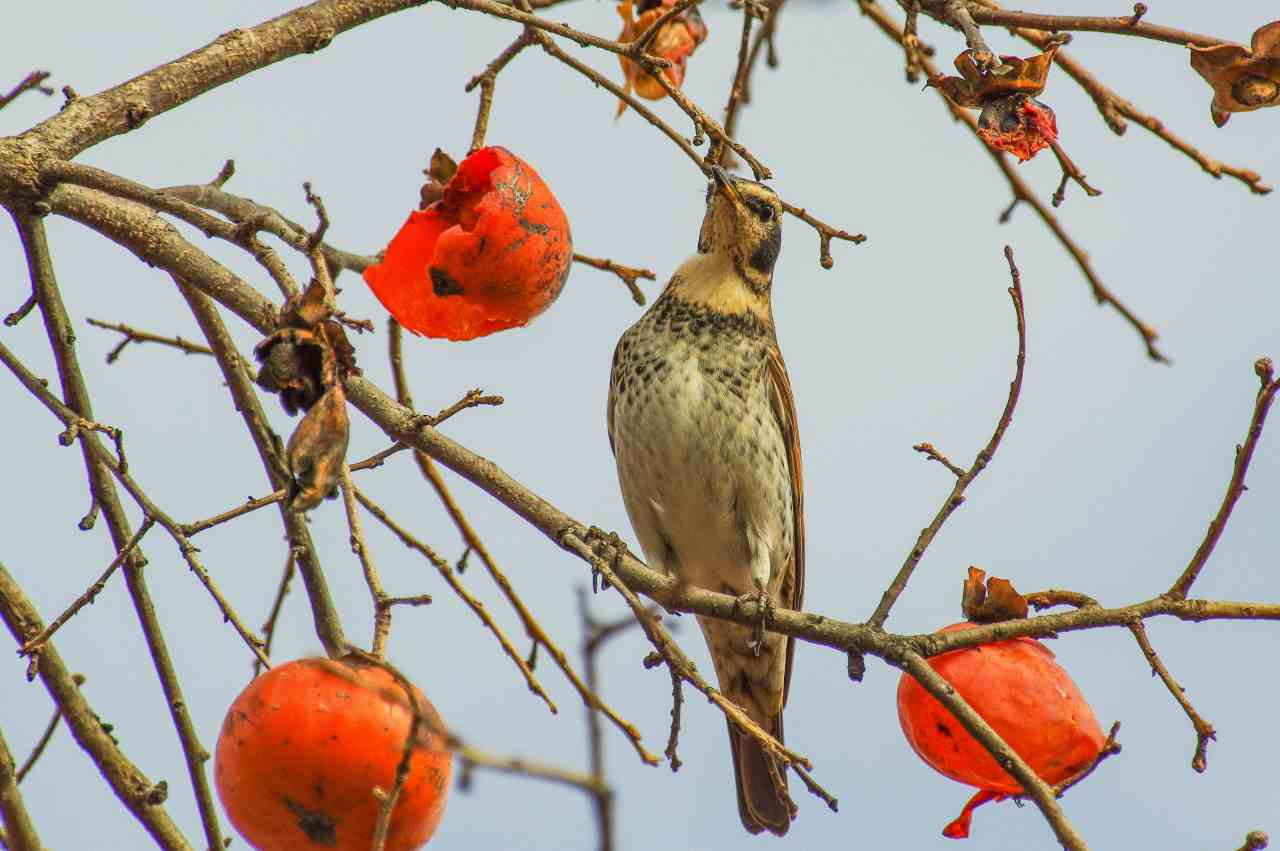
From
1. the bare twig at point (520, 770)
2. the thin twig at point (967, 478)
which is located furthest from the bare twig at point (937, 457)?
the bare twig at point (520, 770)

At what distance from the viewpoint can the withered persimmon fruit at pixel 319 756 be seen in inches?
104

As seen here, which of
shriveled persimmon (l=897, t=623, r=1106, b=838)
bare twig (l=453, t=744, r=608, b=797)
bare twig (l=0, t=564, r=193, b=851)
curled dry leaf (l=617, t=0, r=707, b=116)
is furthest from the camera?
curled dry leaf (l=617, t=0, r=707, b=116)

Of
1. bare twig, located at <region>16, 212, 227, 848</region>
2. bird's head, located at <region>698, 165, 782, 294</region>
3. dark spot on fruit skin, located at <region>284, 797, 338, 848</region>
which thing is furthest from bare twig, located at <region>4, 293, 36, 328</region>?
bird's head, located at <region>698, 165, 782, 294</region>

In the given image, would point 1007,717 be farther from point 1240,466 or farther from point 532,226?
point 532,226

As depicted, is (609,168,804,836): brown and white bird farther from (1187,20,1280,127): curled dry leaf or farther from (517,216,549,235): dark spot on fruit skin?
(1187,20,1280,127): curled dry leaf

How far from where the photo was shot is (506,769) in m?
1.56

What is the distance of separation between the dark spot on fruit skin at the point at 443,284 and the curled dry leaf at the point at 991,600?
132 centimetres

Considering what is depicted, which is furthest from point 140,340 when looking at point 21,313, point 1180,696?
point 1180,696

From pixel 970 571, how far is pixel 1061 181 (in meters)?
1.13

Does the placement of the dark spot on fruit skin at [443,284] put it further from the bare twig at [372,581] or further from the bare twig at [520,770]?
the bare twig at [520,770]

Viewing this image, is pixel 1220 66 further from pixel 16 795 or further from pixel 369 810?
pixel 16 795

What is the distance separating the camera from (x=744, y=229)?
594cm

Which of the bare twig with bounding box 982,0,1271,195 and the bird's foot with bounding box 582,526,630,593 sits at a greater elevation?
the bare twig with bounding box 982,0,1271,195

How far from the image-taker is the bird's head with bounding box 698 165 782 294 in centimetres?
585
